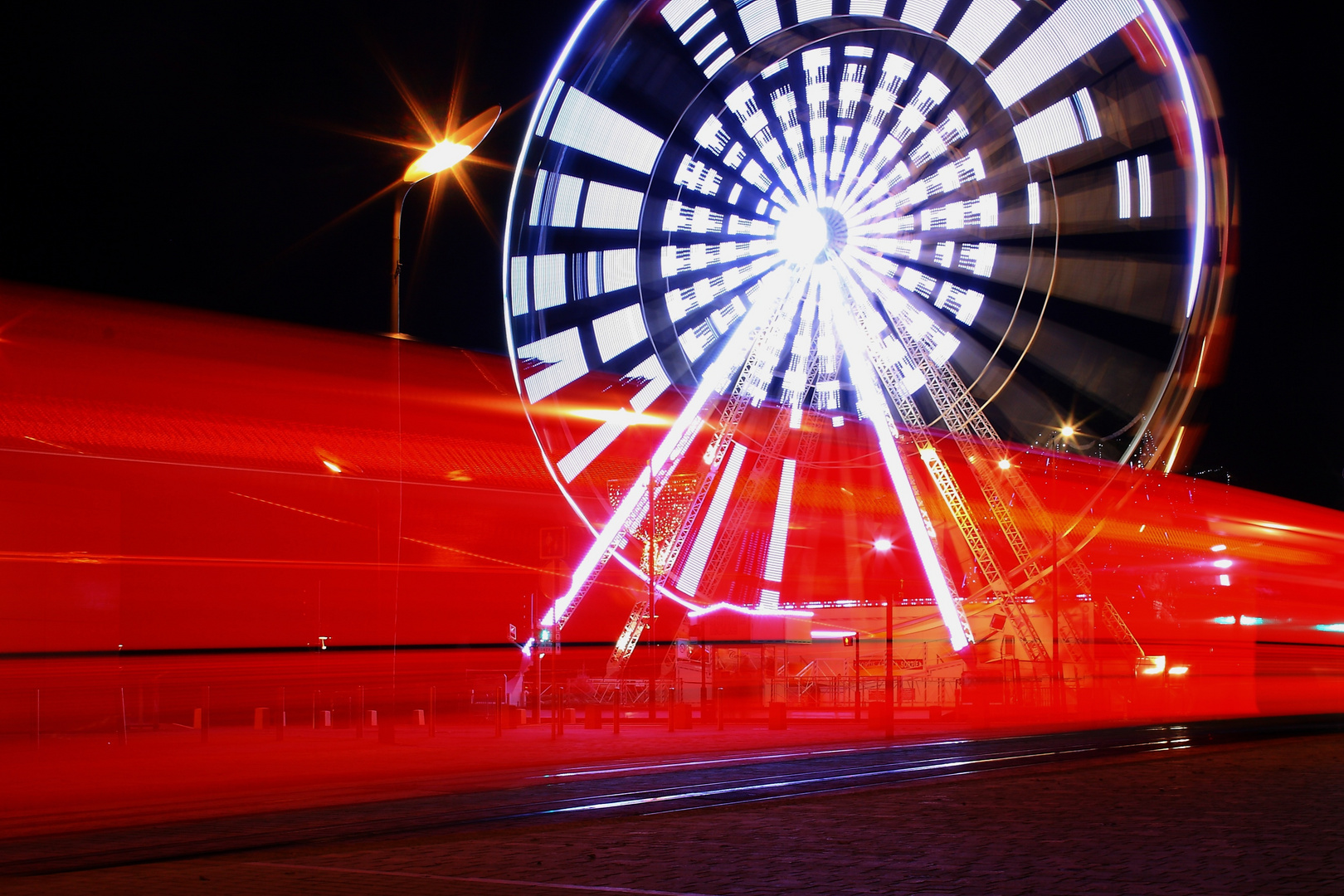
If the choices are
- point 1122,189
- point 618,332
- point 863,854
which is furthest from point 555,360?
point 863,854

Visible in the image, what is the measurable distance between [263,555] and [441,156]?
5.79 meters

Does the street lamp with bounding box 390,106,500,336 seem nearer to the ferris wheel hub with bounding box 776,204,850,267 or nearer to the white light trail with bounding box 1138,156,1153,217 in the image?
the ferris wheel hub with bounding box 776,204,850,267

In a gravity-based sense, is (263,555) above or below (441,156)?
below

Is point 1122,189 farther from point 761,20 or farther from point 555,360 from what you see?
point 555,360

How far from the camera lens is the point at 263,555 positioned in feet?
34.6

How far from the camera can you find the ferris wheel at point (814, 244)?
1641 cm

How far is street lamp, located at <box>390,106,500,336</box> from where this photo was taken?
1379 cm

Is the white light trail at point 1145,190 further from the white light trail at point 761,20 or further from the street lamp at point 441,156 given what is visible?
the street lamp at point 441,156

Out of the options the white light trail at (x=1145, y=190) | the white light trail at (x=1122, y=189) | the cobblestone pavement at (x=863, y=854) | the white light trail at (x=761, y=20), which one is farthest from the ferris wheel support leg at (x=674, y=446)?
the cobblestone pavement at (x=863, y=854)

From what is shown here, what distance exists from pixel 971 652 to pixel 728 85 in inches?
451

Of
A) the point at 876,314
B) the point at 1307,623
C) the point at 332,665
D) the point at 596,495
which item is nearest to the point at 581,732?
the point at 596,495

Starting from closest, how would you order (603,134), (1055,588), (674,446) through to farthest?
1. (603,134)
2. (674,446)
3. (1055,588)

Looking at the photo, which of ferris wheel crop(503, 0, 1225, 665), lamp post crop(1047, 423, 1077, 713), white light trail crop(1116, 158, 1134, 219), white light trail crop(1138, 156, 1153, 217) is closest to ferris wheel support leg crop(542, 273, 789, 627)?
ferris wheel crop(503, 0, 1225, 665)

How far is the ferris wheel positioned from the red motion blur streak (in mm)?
1067
